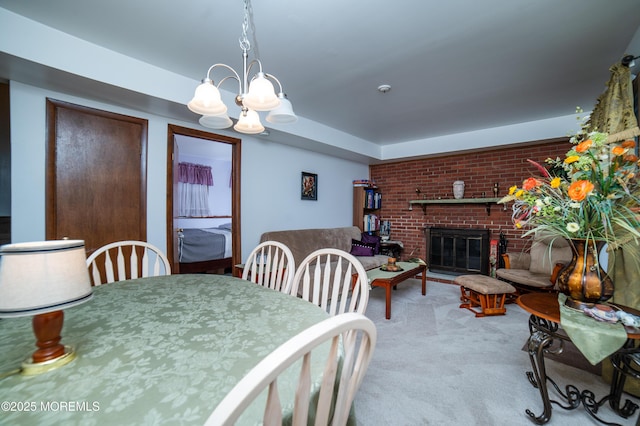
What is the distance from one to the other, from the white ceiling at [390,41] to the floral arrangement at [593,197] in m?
0.97

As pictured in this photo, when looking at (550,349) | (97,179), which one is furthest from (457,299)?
(97,179)

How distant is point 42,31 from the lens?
173 cm

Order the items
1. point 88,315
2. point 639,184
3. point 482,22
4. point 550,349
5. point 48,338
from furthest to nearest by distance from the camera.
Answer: point 482,22
point 550,349
point 639,184
point 88,315
point 48,338

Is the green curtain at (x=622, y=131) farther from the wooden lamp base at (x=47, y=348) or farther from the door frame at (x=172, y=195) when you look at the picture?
the door frame at (x=172, y=195)

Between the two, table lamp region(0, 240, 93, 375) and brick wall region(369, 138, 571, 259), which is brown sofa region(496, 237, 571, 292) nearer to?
brick wall region(369, 138, 571, 259)

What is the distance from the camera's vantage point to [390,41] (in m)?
1.87

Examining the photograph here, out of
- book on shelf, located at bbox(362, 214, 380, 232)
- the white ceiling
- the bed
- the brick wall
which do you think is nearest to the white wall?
book on shelf, located at bbox(362, 214, 380, 232)

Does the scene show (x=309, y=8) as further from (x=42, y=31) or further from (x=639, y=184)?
(x=639, y=184)

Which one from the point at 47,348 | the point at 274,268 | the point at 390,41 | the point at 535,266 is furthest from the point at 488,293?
the point at 47,348

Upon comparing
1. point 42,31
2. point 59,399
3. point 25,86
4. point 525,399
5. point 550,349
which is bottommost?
point 525,399

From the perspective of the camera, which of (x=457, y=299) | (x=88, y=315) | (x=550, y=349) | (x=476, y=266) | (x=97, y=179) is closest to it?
(x=88, y=315)

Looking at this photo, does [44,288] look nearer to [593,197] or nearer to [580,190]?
[580,190]

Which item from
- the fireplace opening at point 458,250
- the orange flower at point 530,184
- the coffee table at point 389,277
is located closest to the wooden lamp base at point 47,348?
the orange flower at point 530,184

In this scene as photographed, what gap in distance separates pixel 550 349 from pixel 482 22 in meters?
1.95
